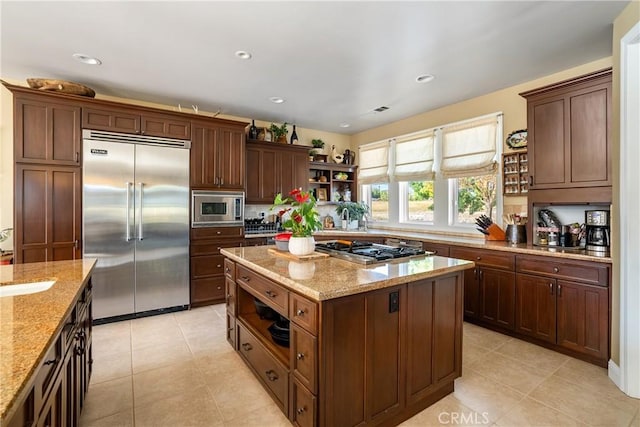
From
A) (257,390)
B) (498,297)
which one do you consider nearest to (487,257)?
(498,297)

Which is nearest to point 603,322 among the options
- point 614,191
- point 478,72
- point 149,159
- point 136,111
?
point 614,191

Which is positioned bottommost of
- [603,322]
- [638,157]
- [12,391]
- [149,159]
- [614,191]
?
[603,322]

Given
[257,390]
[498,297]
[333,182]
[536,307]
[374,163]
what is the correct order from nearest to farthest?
[257,390] → [536,307] → [498,297] → [374,163] → [333,182]

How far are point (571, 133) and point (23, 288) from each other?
4.24 metres

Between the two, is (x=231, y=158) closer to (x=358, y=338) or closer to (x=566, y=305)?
(x=358, y=338)

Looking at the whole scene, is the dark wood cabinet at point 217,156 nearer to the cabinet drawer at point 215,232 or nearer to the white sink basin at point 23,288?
the cabinet drawer at point 215,232

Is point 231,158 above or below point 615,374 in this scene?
above

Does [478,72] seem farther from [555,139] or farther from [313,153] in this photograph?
[313,153]

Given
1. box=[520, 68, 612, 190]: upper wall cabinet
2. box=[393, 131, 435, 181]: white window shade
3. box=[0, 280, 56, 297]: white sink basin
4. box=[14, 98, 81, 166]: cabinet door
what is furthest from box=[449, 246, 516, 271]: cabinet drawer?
box=[14, 98, 81, 166]: cabinet door

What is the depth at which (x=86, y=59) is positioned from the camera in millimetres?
2881

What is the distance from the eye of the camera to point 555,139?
114 inches

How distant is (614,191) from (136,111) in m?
4.72

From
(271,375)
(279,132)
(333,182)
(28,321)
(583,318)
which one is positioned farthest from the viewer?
(333,182)

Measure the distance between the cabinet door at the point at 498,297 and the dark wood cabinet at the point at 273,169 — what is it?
305 centimetres
